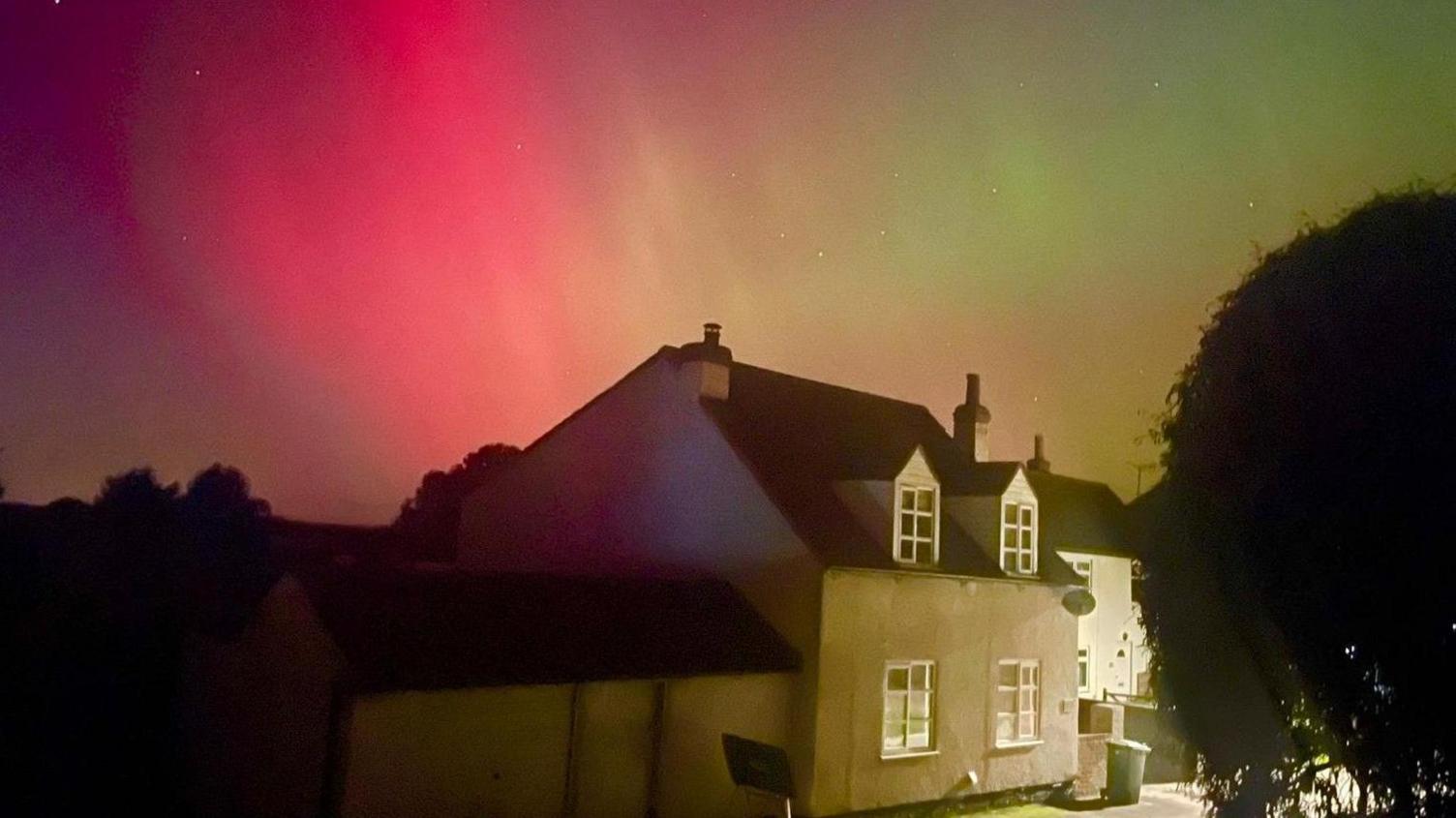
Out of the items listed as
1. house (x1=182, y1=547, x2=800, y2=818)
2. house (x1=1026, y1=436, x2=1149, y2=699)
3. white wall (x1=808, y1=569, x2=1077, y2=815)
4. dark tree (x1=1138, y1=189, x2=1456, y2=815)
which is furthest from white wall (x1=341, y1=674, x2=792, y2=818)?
house (x1=1026, y1=436, x2=1149, y2=699)

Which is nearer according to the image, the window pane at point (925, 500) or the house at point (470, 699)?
the house at point (470, 699)

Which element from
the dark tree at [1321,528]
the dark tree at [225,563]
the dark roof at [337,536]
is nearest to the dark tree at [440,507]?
the dark roof at [337,536]

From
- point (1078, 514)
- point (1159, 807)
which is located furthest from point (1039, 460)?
point (1159, 807)

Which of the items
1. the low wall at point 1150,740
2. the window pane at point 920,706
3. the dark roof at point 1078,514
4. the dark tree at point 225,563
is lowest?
the low wall at point 1150,740

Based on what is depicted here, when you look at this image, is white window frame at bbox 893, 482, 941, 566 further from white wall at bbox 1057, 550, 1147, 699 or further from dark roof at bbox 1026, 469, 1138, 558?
white wall at bbox 1057, 550, 1147, 699

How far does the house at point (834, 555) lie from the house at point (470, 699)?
65 cm

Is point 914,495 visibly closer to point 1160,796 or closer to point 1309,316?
point 1160,796

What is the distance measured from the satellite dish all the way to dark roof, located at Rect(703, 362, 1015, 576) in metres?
2.61

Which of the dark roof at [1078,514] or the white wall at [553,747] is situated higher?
the dark roof at [1078,514]

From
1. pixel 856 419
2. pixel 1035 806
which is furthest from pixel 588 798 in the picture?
pixel 856 419

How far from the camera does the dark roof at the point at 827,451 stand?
67.5ft

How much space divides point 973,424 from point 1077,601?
19.0 ft

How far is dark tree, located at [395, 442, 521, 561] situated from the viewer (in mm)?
47781

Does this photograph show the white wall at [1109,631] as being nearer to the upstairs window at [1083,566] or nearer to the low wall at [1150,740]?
the upstairs window at [1083,566]
